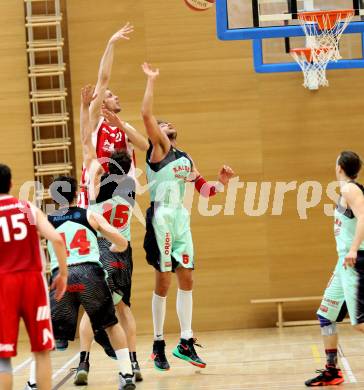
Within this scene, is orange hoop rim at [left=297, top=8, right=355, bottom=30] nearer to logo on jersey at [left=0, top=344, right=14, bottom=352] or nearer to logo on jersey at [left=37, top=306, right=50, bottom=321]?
logo on jersey at [left=37, top=306, right=50, bottom=321]

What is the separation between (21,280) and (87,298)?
1.25 meters

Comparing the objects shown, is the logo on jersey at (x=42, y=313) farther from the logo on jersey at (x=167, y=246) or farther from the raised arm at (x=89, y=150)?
the logo on jersey at (x=167, y=246)

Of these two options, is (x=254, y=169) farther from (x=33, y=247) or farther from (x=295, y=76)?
(x=33, y=247)

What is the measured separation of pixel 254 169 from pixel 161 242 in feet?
13.1

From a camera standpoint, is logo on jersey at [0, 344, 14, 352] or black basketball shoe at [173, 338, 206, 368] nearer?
logo on jersey at [0, 344, 14, 352]

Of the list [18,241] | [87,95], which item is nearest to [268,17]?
[87,95]

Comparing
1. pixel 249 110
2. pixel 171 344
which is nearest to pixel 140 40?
pixel 249 110

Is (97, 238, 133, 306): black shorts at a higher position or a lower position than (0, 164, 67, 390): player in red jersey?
lower

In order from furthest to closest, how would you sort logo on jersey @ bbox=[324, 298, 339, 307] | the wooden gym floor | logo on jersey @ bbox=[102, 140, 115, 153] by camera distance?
logo on jersey @ bbox=[102, 140, 115, 153] < the wooden gym floor < logo on jersey @ bbox=[324, 298, 339, 307]

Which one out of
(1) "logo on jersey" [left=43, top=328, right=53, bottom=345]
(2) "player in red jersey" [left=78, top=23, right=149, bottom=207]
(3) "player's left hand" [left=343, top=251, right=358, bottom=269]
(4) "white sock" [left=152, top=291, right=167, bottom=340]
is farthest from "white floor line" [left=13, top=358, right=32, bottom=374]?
(3) "player's left hand" [left=343, top=251, right=358, bottom=269]

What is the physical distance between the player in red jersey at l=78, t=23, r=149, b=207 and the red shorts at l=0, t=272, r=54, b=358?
2.40m

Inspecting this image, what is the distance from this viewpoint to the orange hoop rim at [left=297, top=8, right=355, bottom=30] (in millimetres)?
8930

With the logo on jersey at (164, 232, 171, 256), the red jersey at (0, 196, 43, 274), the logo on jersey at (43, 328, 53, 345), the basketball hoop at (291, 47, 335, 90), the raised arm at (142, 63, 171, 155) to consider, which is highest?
the basketball hoop at (291, 47, 335, 90)

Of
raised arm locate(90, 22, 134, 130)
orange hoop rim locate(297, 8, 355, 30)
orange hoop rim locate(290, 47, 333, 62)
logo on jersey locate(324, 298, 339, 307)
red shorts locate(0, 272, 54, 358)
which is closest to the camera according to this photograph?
red shorts locate(0, 272, 54, 358)
